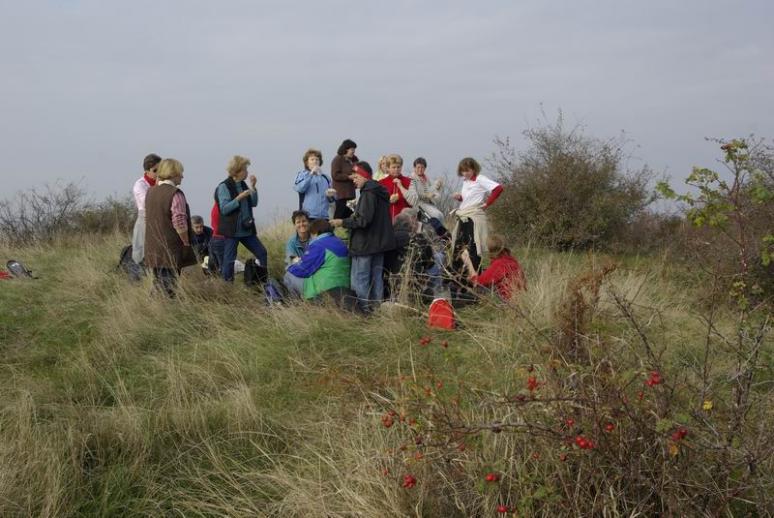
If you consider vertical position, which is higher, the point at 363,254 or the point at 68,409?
the point at 363,254

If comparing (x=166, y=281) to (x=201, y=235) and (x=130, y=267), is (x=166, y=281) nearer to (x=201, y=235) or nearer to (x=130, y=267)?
(x=130, y=267)

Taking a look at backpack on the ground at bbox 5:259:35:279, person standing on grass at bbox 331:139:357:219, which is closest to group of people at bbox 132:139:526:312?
person standing on grass at bbox 331:139:357:219

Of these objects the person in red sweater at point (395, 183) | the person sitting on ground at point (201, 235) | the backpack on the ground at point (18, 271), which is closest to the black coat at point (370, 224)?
the person in red sweater at point (395, 183)

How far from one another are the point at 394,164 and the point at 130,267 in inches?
131

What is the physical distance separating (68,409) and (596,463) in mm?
3331

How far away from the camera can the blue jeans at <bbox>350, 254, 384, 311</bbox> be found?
7031 millimetres

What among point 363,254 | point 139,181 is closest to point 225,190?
point 139,181

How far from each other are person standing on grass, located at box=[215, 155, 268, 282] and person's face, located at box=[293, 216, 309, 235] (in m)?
0.50

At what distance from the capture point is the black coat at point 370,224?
7004 millimetres

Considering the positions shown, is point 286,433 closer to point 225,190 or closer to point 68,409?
point 68,409

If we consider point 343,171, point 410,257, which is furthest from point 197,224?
point 410,257

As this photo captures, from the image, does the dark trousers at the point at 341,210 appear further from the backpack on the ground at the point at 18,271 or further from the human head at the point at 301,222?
the backpack on the ground at the point at 18,271

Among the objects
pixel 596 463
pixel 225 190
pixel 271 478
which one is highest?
pixel 225 190

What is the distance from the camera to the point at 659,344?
5.23m
